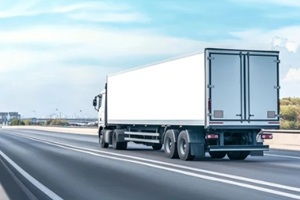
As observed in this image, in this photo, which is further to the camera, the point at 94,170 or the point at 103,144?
the point at 103,144

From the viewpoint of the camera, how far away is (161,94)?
90.8 ft

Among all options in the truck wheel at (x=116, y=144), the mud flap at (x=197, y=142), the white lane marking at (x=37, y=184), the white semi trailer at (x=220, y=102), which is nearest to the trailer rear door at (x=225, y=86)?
the white semi trailer at (x=220, y=102)

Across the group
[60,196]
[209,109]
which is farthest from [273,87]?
[60,196]

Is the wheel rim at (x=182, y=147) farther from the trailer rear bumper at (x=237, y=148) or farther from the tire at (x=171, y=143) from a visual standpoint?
the trailer rear bumper at (x=237, y=148)

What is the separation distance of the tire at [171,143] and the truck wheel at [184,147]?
42cm

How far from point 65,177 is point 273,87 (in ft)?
31.7

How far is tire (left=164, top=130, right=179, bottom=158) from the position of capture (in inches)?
1018

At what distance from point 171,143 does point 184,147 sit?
1248 millimetres

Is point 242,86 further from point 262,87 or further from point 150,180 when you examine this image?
point 150,180

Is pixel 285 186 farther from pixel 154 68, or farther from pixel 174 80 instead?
pixel 154 68

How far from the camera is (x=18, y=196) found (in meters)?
14.5

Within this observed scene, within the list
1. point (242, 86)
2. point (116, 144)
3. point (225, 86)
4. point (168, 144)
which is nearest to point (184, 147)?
point (168, 144)

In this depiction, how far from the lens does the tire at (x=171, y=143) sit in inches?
1018

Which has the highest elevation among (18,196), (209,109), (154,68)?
(154,68)
